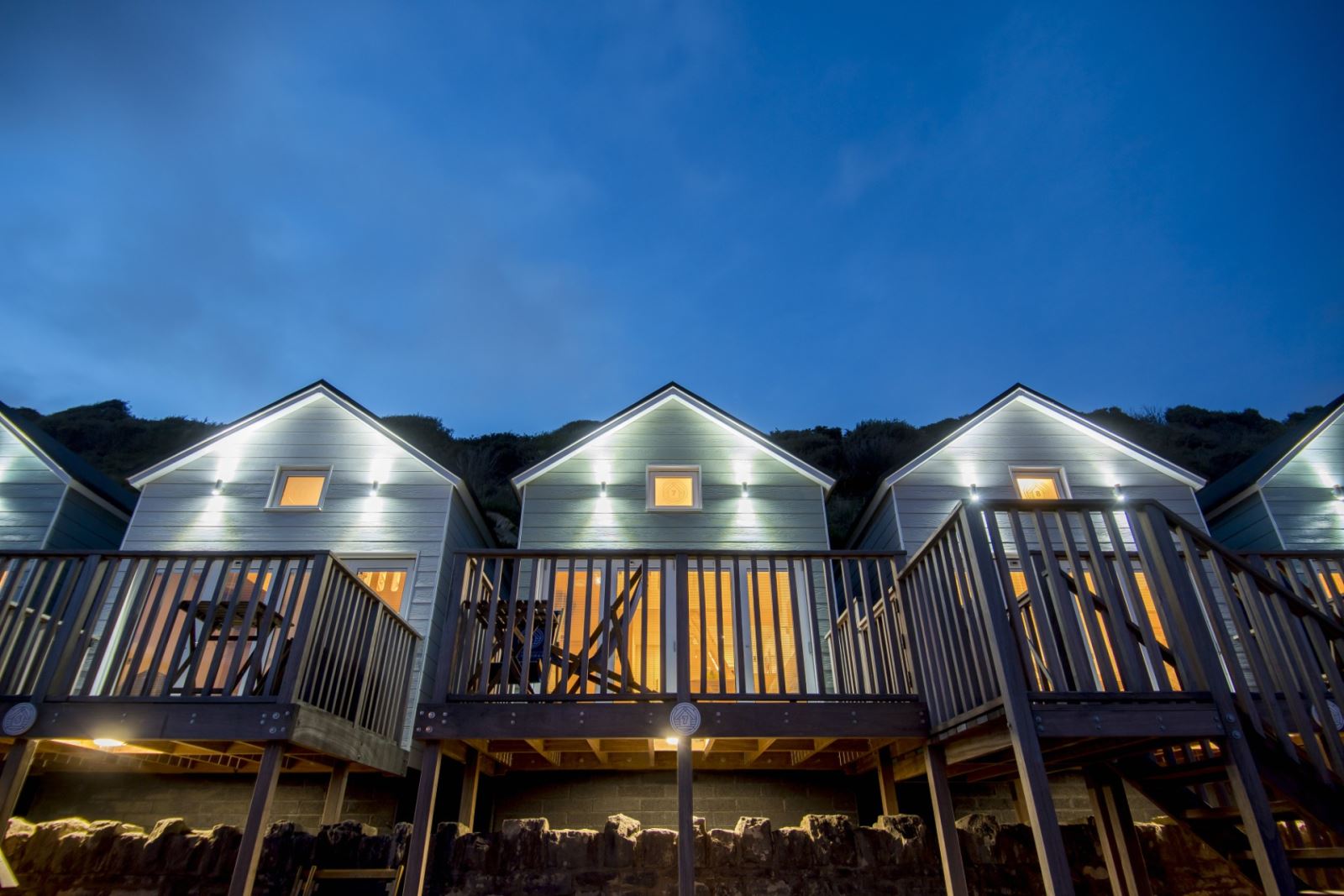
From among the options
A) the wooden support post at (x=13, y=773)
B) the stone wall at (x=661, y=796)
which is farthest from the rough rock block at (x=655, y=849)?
the wooden support post at (x=13, y=773)

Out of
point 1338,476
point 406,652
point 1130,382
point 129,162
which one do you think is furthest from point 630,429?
point 1130,382

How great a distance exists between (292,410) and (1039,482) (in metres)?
10.8

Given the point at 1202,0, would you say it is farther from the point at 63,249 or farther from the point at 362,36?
the point at 63,249

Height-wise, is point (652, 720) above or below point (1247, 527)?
below

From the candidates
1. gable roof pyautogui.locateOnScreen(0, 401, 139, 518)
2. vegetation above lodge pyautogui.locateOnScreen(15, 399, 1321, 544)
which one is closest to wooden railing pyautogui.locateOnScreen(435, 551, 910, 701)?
gable roof pyautogui.locateOnScreen(0, 401, 139, 518)

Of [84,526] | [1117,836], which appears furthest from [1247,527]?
[84,526]

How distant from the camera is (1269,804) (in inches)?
135

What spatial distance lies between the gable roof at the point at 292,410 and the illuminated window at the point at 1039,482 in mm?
7765

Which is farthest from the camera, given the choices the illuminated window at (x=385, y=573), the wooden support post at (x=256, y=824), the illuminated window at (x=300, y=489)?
the illuminated window at (x=300, y=489)

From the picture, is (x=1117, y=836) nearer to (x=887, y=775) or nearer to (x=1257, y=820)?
(x=887, y=775)

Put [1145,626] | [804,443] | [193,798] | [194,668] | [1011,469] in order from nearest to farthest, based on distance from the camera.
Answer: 1. [1145,626]
2. [194,668]
3. [193,798]
4. [1011,469]
5. [804,443]

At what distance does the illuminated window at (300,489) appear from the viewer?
9141 millimetres

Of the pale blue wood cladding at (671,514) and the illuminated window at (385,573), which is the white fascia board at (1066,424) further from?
the illuminated window at (385,573)

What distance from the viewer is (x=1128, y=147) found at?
111 metres
